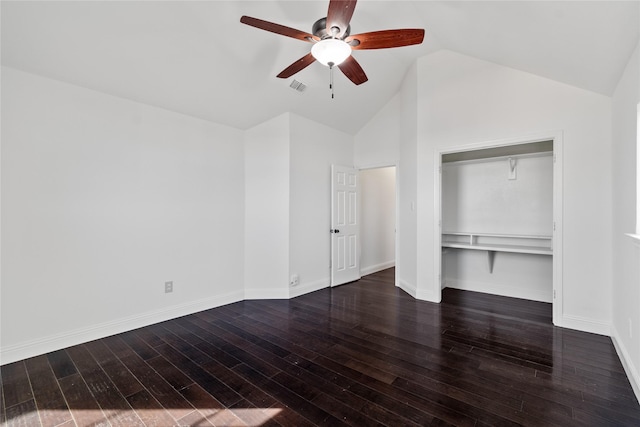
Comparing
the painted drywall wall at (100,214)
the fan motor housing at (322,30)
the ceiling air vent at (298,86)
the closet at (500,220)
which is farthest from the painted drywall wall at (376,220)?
the fan motor housing at (322,30)

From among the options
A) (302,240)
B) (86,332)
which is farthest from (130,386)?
(302,240)

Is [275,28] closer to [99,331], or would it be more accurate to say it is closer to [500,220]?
[99,331]

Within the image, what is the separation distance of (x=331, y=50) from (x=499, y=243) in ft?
12.3

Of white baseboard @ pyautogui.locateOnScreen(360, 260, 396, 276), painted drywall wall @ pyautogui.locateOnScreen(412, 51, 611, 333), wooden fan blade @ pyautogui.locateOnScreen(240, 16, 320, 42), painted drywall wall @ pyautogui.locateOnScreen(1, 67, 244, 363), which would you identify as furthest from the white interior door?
wooden fan blade @ pyautogui.locateOnScreen(240, 16, 320, 42)

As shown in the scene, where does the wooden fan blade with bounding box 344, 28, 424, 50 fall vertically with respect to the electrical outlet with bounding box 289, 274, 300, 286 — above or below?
above

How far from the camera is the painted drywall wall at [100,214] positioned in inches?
98.1

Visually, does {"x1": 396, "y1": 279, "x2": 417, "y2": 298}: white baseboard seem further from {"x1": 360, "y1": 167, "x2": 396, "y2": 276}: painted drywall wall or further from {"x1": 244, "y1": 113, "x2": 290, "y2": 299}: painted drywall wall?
{"x1": 244, "y1": 113, "x2": 290, "y2": 299}: painted drywall wall

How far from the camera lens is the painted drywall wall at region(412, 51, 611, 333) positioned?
2.91 meters

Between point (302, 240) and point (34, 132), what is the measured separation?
3.08 meters

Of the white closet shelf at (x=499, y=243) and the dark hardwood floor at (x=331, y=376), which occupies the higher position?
the white closet shelf at (x=499, y=243)

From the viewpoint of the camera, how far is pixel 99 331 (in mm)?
2887

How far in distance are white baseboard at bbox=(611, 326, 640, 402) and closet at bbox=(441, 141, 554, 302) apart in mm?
1178

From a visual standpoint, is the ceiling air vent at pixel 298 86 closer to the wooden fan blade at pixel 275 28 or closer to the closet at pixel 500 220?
the wooden fan blade at pixel 275 28

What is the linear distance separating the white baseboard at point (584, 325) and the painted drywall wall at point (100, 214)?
3.96m
